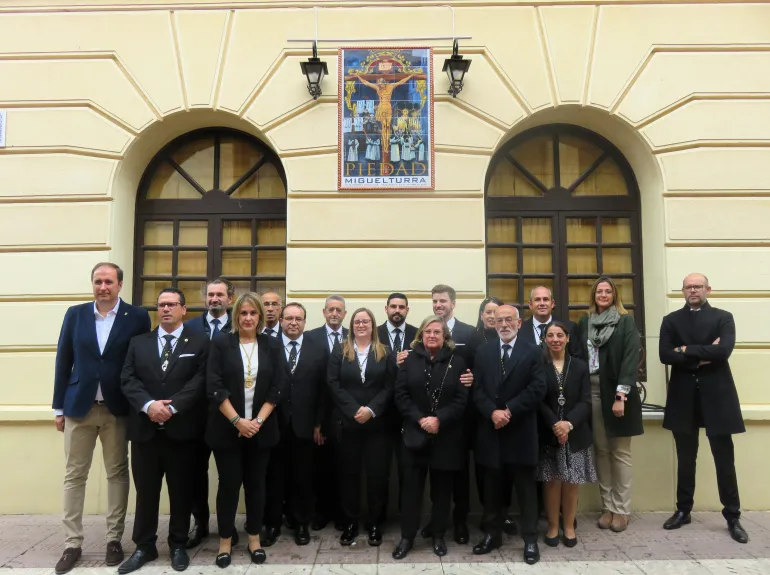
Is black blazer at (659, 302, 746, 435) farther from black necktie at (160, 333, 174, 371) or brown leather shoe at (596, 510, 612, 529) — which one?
black necktie at (160, 333, 174, 371)

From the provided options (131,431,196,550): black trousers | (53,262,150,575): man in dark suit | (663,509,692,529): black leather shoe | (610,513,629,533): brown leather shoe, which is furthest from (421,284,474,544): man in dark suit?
(53,262,150,575): man in dark suit

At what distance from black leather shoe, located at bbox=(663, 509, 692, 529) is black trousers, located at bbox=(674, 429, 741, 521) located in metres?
0.05

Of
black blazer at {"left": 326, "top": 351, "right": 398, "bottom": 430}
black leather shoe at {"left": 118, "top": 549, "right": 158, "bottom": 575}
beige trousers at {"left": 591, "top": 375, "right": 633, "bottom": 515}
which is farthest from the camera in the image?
beige trousers at {"left": 591, "top": 375, "right": 633, "bottom": 515}

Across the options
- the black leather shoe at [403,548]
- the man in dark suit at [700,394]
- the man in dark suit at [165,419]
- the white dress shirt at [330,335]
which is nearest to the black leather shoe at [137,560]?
the man in dark suit at [165,419]

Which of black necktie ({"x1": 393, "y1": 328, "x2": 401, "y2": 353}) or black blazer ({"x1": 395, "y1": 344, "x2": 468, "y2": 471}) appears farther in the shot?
black necktie ({"x1": 393, "y1": 328, "x2": 401, "y2": 353})

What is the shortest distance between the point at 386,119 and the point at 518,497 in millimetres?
4123

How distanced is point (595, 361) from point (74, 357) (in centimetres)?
459

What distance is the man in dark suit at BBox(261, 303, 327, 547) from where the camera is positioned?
4.70 m

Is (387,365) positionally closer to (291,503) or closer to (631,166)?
(291,503)

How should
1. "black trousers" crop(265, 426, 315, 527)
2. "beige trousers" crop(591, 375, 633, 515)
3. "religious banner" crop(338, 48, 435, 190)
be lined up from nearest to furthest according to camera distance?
"black trousers" crop(265, 426, 315, 527)
"beige trousers" crop(591, 375, 633, 515)
"religious banner" crop(338, 48, 435, 190)

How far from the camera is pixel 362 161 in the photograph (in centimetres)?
607

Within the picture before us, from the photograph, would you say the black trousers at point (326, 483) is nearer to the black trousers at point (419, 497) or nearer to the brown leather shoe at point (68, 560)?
the black trousers at point (419, 497)

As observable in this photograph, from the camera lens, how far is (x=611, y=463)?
17.0 feet

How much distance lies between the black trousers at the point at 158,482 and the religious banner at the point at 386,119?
3.18 m
